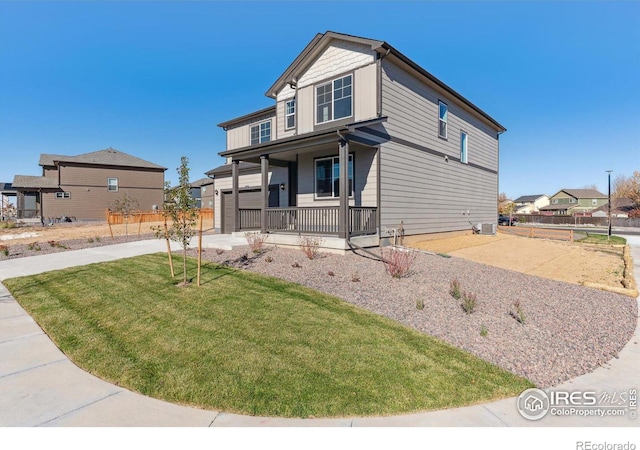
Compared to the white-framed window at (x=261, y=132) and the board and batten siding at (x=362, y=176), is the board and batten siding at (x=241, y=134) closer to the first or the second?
the white-framed window at (x=261, y=132)

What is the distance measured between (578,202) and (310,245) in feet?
291

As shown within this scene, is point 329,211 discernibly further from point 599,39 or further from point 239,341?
point 599,39

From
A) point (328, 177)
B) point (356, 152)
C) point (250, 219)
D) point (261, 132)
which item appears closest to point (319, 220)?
point (328, 177)

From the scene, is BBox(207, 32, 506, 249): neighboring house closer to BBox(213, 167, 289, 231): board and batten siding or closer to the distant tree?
BBox(213, 167, 289, 231): board and batten siding

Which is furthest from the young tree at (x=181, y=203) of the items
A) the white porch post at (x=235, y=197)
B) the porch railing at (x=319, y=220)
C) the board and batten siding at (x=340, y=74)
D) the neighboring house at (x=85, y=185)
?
the neighboring house at (x=85, y=185)

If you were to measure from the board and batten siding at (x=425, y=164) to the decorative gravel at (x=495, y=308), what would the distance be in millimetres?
3608

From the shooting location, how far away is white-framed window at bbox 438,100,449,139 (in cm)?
1392

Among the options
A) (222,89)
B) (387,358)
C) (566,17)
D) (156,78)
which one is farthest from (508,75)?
(156,78)

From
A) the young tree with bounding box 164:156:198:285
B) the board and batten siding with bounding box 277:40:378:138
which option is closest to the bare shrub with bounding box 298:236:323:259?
the young tree with bounding box 164:156:198:285

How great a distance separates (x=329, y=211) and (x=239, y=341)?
709 cm

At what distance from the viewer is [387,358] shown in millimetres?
3707

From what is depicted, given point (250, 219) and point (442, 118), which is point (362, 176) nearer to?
point (250, 219)

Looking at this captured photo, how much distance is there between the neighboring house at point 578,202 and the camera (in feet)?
231

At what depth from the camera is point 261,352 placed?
374cm
